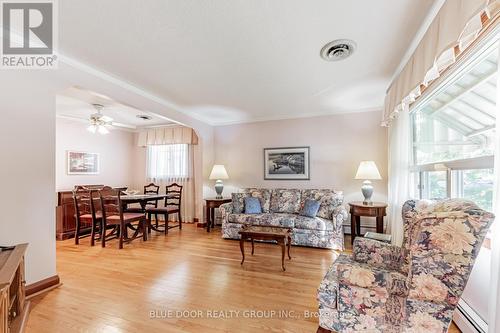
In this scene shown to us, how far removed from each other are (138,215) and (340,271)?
3661mm

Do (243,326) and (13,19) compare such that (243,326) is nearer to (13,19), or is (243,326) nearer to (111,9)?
(111,9)

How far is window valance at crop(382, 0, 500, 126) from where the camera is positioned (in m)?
1.22

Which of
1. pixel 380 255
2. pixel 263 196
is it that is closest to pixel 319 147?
pixel 263 196

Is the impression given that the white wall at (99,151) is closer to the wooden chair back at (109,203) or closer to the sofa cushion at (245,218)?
the wooden chair back at (109,203)

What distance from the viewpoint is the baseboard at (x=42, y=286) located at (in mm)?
2176

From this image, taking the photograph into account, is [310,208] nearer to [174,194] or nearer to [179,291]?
[179,291]

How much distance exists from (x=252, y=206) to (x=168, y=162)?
2.84 m

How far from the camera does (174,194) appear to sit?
17.7 feet

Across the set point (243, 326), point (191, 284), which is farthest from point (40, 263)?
point (243, 326)

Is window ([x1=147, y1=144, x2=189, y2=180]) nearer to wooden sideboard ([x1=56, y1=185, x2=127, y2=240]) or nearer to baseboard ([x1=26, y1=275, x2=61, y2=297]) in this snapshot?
wooden sideboard ([x1=56, y1=185, x2=127, y2=240])

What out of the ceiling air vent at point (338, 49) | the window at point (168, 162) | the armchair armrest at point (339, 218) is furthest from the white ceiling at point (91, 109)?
the armchair armrest at point (339, 218)

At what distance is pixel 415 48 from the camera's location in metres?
2.14

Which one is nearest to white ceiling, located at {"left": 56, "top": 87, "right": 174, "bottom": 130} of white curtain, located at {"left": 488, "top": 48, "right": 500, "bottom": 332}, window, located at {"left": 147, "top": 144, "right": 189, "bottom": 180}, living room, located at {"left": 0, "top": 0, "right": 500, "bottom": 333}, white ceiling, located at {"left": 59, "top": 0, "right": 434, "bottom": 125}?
living room, located at {"left": 0, "top": 0, "right": 500, "bottom": 333}

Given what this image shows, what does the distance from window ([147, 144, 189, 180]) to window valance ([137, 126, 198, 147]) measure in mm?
172
